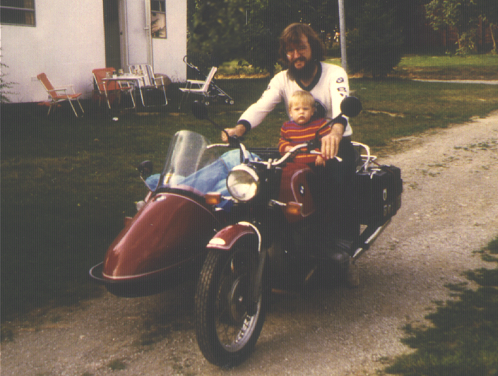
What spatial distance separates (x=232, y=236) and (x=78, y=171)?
4884 millimetres

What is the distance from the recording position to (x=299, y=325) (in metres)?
3.46

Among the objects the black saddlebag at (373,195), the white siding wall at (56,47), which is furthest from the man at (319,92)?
the white siding wall at (56,47)

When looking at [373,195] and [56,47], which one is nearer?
[373,195]

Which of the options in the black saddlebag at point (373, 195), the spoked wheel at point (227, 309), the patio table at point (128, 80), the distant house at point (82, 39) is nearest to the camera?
the spoked wheel at point (227, 309)

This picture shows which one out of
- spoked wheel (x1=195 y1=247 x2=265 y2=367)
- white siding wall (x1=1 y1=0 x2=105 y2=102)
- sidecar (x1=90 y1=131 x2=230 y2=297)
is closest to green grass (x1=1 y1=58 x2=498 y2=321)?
white siding wall (x1=1 y1=0 x2=105 y2=102)

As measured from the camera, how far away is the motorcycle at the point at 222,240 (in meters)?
2.87

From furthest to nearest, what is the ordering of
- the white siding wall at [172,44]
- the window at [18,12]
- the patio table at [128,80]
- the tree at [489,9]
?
the tree at [489,9], the white siding wall at [172,44], the patio table at [128,80], the window at [18,12]

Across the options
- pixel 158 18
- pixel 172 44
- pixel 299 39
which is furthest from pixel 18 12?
pixel 299 39

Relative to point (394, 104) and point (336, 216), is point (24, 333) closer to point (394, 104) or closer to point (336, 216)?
point (336, 216)

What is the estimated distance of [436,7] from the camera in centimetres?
3509

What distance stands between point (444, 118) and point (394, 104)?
2.94m

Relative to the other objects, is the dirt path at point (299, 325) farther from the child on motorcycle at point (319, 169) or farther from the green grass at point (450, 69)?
the green grass at point (450, 69)

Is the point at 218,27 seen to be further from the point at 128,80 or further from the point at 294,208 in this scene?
the point at 128,80

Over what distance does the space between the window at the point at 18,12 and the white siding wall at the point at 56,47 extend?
0.42 ft
